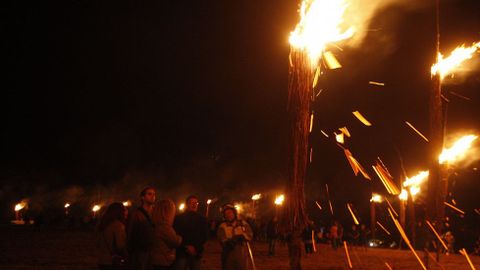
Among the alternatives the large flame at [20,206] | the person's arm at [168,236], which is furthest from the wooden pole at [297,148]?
the large flame at [20,206]

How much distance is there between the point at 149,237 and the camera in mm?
6832

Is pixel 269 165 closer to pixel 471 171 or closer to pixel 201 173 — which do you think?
pixel 201 173

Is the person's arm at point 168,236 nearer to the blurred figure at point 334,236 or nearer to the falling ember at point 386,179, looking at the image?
the blurred figure at point 334,236

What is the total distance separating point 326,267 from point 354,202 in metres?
28.2

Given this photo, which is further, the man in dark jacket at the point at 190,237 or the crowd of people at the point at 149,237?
the man in dark jacket at the point at 190,237

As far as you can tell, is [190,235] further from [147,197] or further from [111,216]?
[111,216]

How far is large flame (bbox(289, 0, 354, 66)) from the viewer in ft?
24.9

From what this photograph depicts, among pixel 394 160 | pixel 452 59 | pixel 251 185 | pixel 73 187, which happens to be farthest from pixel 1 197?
pixel 452 59

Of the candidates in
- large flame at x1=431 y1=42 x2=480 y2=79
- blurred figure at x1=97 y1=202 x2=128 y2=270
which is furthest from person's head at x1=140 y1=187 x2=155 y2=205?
large flame at x1=431 y1=42 x2=480 y2=79

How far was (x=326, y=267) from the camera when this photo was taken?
16250 mm

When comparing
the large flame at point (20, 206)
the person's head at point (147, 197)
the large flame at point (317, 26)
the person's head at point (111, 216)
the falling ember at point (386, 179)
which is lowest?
the person's head at point (111, 216)

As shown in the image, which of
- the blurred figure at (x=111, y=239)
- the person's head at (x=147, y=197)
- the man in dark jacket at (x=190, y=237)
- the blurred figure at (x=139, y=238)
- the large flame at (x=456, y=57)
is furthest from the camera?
the large flame at (x=456, y=57)

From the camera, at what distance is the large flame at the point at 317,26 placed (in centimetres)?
759

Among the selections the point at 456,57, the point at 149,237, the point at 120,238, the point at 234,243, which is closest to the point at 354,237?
the point at 456,57
